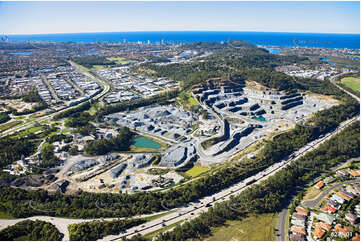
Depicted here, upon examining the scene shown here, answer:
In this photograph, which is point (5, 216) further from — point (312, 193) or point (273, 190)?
point (312, 193)

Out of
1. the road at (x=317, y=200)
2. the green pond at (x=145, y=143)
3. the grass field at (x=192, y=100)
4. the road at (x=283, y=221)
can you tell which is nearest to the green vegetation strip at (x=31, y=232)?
the green pond at (x=145, y=143)

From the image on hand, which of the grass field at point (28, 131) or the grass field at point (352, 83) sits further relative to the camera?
the grass field at point (352, 83)

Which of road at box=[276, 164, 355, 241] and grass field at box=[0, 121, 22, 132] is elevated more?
grass field at box=[0, 121, 22, 132]

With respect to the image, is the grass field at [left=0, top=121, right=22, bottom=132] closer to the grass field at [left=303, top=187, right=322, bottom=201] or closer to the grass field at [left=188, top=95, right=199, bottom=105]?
the grass field at [left=188, top=95, right=199, bottom=105]

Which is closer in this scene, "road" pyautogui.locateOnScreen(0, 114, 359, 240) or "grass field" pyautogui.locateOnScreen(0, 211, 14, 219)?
"road" pyautogui.locateOnScreen(0, 114, 359, 240)

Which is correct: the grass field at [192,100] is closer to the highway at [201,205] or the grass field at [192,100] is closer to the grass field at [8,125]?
the highway at [201,205]

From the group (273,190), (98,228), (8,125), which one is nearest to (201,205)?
(273,190)

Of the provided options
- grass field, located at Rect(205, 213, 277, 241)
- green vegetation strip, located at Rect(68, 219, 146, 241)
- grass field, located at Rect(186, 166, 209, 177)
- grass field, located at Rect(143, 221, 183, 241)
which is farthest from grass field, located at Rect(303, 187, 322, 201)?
green vegetation strip, located at Rect(68, 219, 146, 241)

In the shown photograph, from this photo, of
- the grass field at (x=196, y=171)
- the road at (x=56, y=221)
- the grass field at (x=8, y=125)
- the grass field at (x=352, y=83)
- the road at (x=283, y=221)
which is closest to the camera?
the road at (x=283, y=221)
